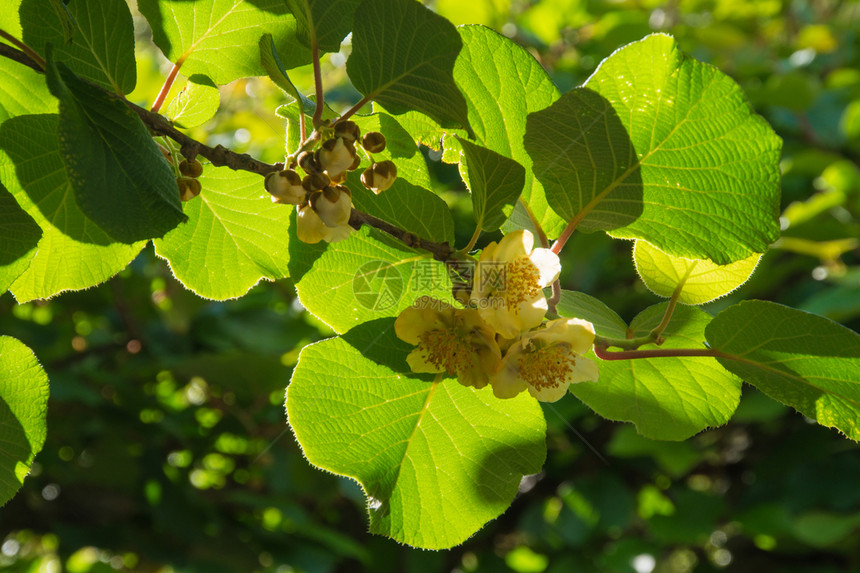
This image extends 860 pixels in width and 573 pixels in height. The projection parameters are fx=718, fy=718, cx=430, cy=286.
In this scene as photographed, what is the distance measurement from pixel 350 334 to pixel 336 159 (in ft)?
0.58

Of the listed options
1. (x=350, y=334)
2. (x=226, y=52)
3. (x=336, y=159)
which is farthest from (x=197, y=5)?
(x=350, y=334)

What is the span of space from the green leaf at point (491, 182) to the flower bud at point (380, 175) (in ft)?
0.26

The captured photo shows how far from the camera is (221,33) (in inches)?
30.0

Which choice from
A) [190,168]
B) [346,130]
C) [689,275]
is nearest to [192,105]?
[190,168]

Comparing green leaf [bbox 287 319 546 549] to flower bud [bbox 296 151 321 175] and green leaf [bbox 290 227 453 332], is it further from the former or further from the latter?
flower bud [bbox 296 151 321 175]

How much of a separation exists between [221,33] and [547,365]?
485mm

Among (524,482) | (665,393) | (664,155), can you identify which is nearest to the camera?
(664,155)

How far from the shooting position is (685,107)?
0.67m

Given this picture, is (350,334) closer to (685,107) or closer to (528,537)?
(685,107)

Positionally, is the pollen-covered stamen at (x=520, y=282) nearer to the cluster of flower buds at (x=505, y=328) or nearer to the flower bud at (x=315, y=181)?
the cluster of flower buds at (x=505, y=328)

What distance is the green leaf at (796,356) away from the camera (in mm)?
641

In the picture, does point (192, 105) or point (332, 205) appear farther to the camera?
point (192, 105)

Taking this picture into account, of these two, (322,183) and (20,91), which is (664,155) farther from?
(20,91)

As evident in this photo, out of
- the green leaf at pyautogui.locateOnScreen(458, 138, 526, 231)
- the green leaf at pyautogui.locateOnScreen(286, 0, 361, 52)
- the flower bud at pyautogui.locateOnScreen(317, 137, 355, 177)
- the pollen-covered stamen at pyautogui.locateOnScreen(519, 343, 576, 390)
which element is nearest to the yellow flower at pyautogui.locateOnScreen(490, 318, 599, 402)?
the pollen-covered stamen at pyautogui.locateOnScreen(519, 343, 576, 390)
